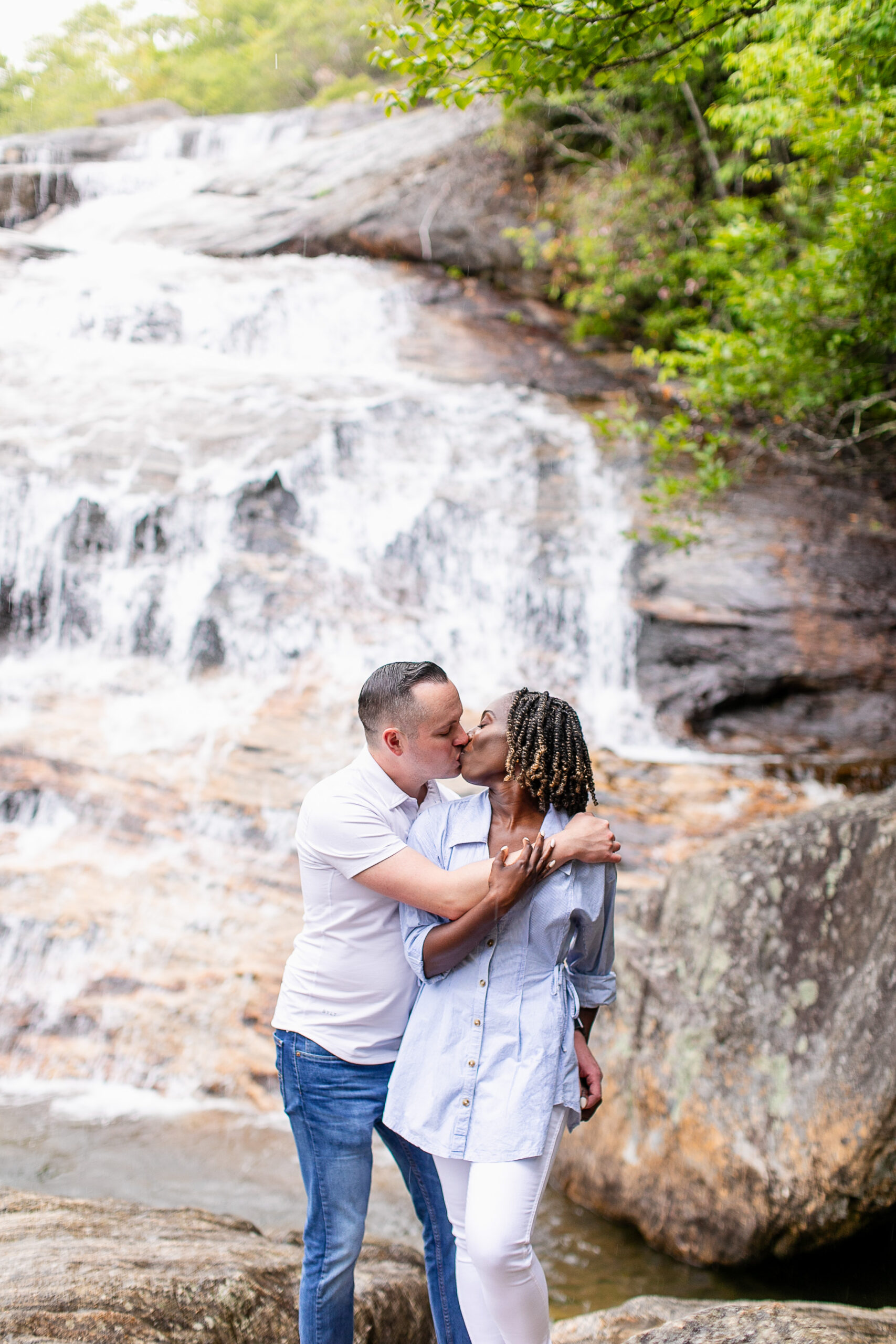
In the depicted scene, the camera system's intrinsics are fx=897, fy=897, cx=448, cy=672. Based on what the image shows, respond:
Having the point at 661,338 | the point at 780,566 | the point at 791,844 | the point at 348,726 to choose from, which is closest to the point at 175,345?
the point at 661,338

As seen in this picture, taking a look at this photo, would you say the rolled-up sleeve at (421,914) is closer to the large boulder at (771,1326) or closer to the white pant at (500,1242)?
the white pant at (500,1242)

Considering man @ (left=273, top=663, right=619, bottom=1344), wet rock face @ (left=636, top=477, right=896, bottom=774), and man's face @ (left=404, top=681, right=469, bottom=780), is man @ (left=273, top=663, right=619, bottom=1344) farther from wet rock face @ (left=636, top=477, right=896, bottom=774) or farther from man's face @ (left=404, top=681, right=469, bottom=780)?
wet rock face @ (left=636, top=477, right=896, bottom=774)

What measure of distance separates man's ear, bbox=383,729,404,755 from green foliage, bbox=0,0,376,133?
86.9 ft

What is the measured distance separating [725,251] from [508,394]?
321cm

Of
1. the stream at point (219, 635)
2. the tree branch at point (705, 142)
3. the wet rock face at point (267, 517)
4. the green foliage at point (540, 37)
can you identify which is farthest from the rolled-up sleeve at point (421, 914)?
the tree branch at point (705, 142)

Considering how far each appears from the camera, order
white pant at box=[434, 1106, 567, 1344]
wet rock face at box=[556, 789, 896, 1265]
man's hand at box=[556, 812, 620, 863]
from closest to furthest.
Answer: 1. white pant at box=[434, 1106, 567, 1344]
2. man's hand at box=[556, 812, 620, 863]
3. wet rock face at box=[556, 789, 896, 1265]

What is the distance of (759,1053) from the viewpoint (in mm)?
3922

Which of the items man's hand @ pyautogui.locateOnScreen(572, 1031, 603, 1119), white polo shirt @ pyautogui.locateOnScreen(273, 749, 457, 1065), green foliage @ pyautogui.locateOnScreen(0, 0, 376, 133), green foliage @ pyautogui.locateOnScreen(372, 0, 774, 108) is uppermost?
green foliage @ pyautogui.locateOnScreen(0, 0, 376, 133)

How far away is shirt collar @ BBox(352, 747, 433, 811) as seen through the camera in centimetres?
233

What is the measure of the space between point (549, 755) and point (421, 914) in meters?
0.50

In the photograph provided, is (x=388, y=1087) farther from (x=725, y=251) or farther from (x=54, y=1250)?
(x=725, y=251)

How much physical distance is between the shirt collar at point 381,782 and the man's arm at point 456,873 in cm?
17

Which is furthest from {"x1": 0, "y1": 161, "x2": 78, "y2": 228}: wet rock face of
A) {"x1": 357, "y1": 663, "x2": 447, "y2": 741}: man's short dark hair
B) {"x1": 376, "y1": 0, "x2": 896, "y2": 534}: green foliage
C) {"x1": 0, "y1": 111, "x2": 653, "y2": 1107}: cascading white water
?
{"x1": 357, "y1": 663, "x2": 447, "y2": 741}: man's short dark hair

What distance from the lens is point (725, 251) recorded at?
10727mm
